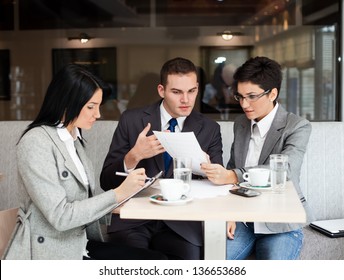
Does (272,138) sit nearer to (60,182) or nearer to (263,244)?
(263,244)

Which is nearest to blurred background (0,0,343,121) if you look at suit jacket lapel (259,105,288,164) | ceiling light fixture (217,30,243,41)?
ceiling light fixture (217,30,243,41)

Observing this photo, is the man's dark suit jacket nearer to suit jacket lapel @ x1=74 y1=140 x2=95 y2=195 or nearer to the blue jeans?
the blue jeans

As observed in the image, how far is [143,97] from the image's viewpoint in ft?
15.8

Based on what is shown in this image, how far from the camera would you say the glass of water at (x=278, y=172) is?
6.48 ft

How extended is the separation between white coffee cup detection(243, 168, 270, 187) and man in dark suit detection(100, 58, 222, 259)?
1.28 feet

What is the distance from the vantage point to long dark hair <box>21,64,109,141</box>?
188 centimetres

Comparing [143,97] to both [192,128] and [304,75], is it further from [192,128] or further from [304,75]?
[192,128]

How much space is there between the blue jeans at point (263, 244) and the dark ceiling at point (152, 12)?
9.14ft

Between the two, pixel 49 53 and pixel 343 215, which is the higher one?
pixel 49 53

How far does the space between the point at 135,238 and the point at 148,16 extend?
2.87 metres

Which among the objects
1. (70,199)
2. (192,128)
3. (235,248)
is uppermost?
(192,128)

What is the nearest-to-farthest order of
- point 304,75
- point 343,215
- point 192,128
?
point 192,128, point 343,215, point 304,75
